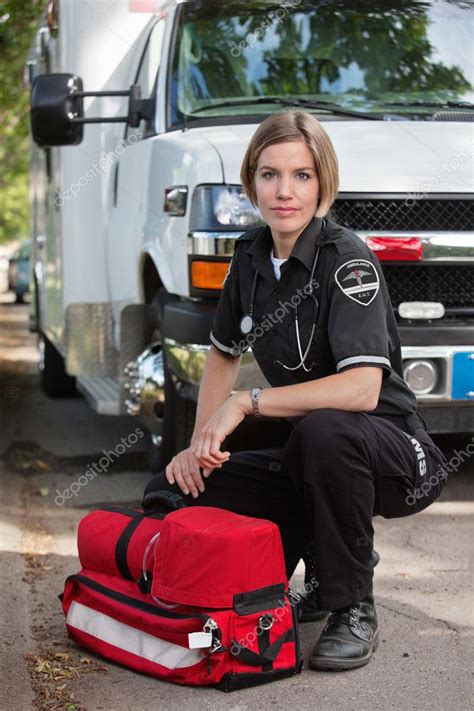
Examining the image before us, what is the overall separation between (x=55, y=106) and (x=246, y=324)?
89.8 inches

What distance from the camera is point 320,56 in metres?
5.55

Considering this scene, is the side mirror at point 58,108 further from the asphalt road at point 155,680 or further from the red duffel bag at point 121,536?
the red duffel bag at point 121,536

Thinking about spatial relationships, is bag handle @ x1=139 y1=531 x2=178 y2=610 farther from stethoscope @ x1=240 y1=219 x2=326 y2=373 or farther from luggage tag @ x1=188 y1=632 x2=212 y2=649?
stethoscope @ x1=240 y1=219 x2=326 y2=373

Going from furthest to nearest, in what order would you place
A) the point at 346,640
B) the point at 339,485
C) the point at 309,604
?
the point at 309,604 → the point at 346,640 → the point at 339,485

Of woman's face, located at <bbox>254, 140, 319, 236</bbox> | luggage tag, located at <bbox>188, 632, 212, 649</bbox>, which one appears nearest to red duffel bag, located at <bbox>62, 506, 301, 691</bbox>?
luggage tag, located at <bbox>188, 632, 212, 649</bbox>

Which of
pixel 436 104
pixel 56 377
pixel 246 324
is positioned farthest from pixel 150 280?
pixel 56 377

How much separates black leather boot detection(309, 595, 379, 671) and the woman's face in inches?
44.5

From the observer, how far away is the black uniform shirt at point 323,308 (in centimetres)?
341

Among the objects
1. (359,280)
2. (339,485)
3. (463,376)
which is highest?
(359,280)

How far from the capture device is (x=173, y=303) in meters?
5.13

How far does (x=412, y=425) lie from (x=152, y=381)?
205 centimetres

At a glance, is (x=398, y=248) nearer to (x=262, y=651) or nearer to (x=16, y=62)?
(x=262, y=651)

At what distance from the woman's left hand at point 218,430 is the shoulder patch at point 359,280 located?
43cm

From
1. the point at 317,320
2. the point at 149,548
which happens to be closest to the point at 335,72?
the point at 317,320
